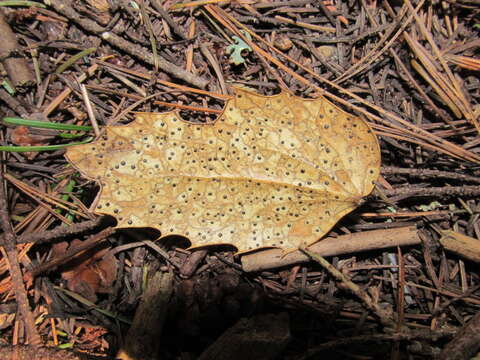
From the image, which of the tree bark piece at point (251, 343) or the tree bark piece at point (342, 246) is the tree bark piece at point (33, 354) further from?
the tree bark piece at point (342, 246)

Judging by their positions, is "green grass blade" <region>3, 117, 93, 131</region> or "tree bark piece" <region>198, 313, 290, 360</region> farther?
A: "green grass blade" <region>3, 117, 93, 131</region>

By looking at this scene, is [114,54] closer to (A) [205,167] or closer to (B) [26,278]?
(A) [205,167]

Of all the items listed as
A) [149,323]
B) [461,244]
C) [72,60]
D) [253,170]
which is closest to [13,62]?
[72,60]

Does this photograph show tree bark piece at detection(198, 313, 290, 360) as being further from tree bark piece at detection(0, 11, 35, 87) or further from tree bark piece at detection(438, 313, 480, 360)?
tree bark piece at detection(0, 11, 35, 87)

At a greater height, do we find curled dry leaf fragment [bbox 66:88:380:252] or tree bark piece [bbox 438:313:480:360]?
curled dry leaf fragment [bbox 66:88:380:252]

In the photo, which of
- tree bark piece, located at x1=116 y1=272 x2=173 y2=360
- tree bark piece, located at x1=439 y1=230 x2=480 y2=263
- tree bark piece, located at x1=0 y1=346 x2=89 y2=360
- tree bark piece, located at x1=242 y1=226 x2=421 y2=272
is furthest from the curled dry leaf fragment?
tree bark piece, located at x1=0 y1=346 x2=89 y2=360

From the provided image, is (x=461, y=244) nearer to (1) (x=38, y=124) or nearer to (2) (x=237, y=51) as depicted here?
(2) (x=237, y=51)

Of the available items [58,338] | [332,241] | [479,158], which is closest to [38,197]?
[58,338]
